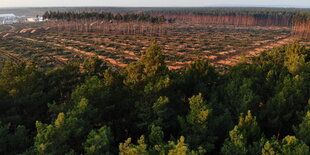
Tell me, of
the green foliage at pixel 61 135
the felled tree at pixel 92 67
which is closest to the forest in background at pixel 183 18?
the felled tree at pixel 92 67

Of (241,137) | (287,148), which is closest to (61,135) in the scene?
(241,137)

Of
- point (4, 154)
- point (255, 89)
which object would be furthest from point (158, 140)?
point (255, 89)

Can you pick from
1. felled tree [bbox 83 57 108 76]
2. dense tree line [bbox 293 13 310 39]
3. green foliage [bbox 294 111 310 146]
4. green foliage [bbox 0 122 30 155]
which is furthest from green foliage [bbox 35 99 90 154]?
dense tree line [bbox 293 13 310 39]

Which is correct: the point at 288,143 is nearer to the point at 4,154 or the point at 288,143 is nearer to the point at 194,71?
the point at 194,71

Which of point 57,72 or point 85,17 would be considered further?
point 85,17

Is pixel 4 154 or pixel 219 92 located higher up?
pixel 219 92

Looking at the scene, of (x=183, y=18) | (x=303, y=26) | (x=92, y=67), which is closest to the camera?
(x=92, y=67)

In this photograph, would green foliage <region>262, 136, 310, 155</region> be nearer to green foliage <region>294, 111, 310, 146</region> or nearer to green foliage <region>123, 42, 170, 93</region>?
green foliage <region>294, 111, 310, 146</region>

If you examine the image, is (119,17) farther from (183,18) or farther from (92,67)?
(183,18)
